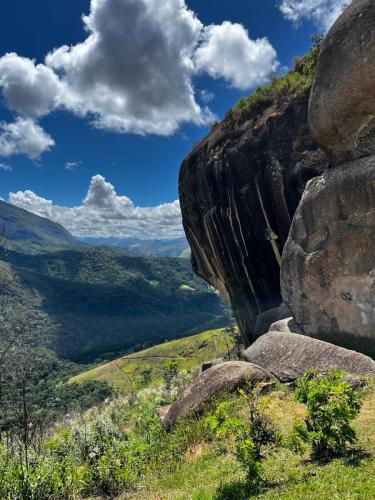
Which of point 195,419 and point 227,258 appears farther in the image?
point 227,258

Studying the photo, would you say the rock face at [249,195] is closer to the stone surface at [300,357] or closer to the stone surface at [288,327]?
the stone surface at [288,327]

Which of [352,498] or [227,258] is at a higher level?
[227,258]

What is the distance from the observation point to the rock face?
29.4 m

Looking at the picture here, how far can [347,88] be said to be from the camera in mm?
21062

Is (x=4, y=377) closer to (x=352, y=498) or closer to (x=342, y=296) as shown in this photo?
(x=352, y=498)

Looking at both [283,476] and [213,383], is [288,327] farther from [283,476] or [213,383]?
[283,476]

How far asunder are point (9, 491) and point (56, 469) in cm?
149

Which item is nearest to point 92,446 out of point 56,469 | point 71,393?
point 56,469

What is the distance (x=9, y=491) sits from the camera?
9539 millimetres

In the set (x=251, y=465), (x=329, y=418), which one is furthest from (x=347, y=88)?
(x=251, y=465)

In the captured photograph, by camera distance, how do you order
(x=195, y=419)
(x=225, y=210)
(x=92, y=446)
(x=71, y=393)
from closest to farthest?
(x=92, y=446)
(x=195, y=419)
(x=225, y=210)
(x=71, y=393)

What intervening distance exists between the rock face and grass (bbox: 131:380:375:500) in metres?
19.0

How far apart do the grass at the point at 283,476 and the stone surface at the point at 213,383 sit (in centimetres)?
315

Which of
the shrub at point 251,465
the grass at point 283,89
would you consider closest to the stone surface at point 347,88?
the grass at point 283,89
